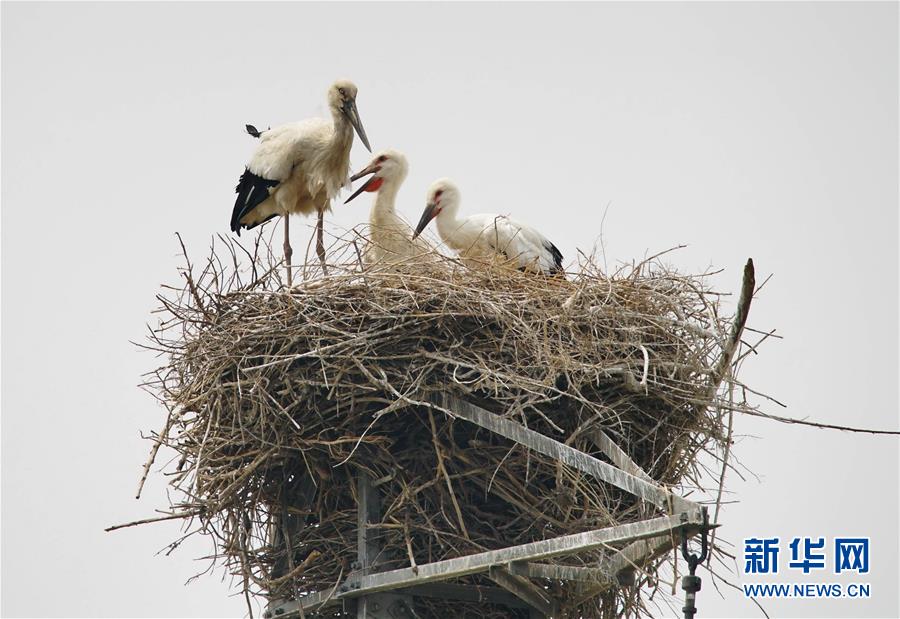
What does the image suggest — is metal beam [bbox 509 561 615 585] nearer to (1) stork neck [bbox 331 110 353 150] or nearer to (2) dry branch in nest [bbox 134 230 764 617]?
(2) dry branch in nest [bbox 134 230 764 617]

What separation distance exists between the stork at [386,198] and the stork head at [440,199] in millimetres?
→ 226

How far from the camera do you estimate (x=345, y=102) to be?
9883mm

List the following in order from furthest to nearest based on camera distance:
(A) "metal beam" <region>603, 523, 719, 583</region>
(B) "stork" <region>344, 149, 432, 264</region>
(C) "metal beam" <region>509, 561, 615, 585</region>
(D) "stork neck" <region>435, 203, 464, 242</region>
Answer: (D) "stork neck" <region>435, 203, 464, 242</region> < (B) "stork" <region>344, 149, 432, 264</region> < (C) "metal beam" <region>509, 561, 615, 585</region> < (A) "metal beam" <region>603, 523, 719, 583</region>

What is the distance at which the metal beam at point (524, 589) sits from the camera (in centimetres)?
664

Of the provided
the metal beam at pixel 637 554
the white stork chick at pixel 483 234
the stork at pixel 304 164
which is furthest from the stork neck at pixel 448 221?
the metal beam at pixel 637 554

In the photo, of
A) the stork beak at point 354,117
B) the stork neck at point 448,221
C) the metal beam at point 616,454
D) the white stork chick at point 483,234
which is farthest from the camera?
the stork beak at point 354,117

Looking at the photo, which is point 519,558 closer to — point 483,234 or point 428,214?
point 483,234

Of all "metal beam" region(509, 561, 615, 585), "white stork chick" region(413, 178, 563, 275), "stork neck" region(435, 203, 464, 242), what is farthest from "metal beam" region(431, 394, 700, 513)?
"stork neck" region(435, 203, 464, 242)

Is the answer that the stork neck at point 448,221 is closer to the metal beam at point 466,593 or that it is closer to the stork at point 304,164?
the stork at point 304,164

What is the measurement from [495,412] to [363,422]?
Answer: 2.07ft

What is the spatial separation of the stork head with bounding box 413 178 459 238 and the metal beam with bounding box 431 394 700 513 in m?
2.72

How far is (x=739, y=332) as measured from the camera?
6648 mm

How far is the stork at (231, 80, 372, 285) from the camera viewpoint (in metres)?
9.87

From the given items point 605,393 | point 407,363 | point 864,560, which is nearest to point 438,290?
point 407,363
